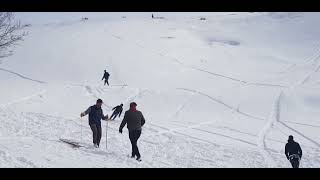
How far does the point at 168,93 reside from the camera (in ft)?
106

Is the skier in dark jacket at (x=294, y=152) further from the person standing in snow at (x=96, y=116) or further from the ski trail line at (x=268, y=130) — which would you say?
the person standing in snow at (x=96, y=116)

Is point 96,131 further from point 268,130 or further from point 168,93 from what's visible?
point 168,93

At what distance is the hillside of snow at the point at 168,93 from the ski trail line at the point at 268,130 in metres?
0.05

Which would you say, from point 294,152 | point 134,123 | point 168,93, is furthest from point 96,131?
point 168,93

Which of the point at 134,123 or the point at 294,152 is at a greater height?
the point at 134,123

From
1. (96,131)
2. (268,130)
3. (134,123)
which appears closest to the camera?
(134,123)

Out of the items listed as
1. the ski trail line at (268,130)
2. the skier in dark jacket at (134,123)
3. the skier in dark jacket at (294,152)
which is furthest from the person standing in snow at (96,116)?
the ski trail line at (268,130)

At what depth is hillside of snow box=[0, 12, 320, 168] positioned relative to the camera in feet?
50.8

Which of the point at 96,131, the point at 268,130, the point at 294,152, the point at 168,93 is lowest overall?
the point at 294,152

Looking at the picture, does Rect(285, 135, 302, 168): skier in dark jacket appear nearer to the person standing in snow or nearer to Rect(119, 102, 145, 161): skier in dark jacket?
Rect(119, 102, 145, 161): skier in dark jacket

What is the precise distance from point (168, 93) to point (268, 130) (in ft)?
33.4
